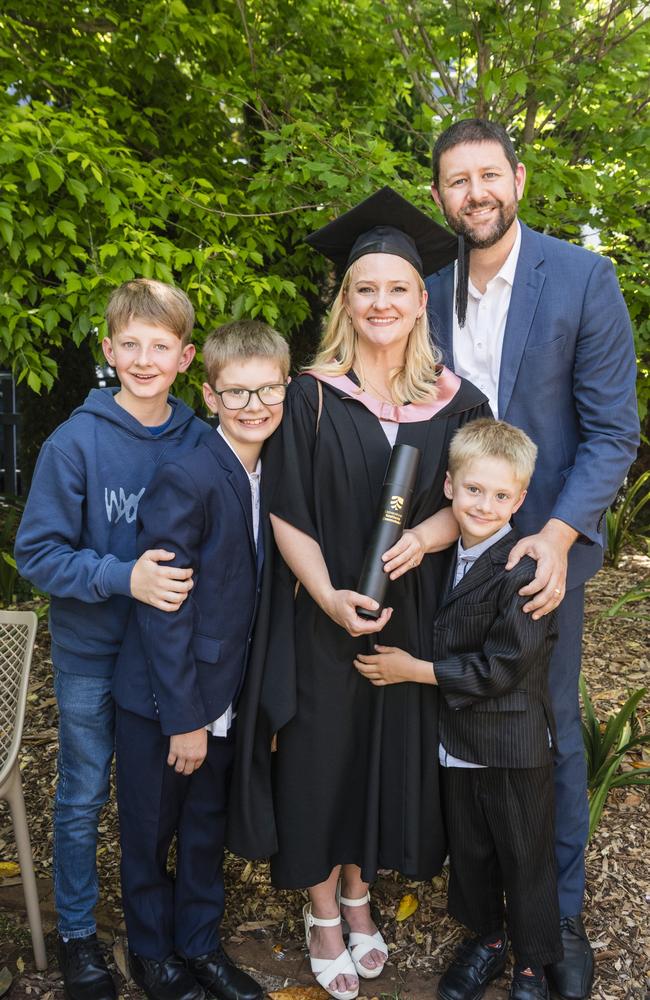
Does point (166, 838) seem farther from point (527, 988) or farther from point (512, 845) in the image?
point (527, 988)

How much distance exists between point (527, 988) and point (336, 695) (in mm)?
1021

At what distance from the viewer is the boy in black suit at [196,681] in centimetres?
225

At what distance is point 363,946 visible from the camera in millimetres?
2637

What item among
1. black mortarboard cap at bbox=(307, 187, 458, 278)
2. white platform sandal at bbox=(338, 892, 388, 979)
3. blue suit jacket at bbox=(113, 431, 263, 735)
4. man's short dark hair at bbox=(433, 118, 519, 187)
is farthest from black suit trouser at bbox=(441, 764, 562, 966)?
man's short dark hair at bbox=(433, 118, 519, 187)

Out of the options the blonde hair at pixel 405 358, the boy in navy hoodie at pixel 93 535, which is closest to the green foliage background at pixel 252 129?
the boy in navy hoodie at pixel 93 535

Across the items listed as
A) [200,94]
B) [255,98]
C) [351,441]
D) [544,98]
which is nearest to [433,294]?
[351,441]

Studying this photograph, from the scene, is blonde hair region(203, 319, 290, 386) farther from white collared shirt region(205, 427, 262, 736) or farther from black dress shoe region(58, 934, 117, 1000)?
black dress shoe region(58, 934, 117, 1000)

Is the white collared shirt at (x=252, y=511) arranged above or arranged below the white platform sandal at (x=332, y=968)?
above

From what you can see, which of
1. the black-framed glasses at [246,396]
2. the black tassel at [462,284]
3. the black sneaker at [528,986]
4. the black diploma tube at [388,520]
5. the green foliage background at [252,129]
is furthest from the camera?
the green foliage background at [252,129]

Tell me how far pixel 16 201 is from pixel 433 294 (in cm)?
195

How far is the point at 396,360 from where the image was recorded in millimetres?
2508

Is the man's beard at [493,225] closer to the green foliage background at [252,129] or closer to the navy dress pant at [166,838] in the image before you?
the green foliage background at [252,129]

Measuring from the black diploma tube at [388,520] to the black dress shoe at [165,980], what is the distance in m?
1.22

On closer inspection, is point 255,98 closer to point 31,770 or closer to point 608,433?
point 608,433
